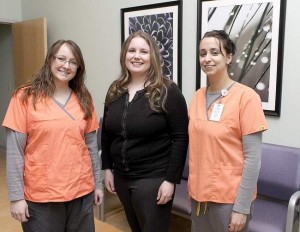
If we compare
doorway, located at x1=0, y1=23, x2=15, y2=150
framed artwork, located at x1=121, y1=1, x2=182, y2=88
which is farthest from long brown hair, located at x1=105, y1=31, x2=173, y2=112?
doorway, located at x1=0, y1=23, x2=15, y2=150

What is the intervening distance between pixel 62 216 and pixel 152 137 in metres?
0.55

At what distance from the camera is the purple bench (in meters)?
1.98

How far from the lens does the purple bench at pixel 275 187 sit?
1980 mm

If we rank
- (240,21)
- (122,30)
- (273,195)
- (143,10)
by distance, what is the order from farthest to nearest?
1. (122,30)
2. (143,10)
3. (240,21)
4. (273,195)

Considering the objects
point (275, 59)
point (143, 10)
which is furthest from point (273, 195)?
point (143, 10)

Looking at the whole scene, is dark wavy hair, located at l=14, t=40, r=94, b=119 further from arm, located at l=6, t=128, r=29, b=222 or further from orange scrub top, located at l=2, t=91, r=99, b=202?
arm, located at l=6, t=128, r=29, b=222

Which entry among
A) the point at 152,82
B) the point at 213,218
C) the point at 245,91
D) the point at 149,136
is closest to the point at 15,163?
the point at 149,136

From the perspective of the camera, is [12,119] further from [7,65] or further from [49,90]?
[7,65]

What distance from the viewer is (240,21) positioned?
2410 millimetres

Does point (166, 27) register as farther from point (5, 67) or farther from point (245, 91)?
point (5, 67)

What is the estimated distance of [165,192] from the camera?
4.80 feet

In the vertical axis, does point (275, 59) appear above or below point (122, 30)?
below

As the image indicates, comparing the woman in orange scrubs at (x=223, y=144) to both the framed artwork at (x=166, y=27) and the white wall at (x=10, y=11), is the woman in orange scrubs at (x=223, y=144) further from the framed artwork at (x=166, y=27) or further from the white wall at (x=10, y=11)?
the white wall at (x=10, y=11)

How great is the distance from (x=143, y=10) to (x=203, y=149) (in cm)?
205
